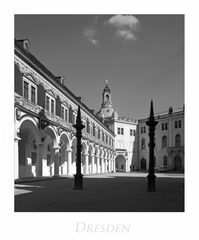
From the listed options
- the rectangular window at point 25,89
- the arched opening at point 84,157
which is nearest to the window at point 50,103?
the rectangular window at point 25,89

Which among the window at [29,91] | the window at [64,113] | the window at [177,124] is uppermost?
the window at [29,91]

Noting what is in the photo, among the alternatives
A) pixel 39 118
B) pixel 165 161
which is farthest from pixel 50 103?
pixel 165 161

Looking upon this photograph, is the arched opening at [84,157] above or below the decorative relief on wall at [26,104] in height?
below

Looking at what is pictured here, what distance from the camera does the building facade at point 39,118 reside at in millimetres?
22000

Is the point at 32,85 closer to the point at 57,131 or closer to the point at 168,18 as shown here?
the point at 57,131

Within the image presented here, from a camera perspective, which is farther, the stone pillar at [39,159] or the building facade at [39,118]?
the stone pillar at [39,159]

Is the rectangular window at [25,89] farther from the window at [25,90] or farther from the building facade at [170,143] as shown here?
the building facade at [170,143]

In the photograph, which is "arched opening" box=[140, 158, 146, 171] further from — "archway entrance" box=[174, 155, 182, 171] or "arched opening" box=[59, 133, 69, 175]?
"arched opening" box=[59, 133, 69, 175]

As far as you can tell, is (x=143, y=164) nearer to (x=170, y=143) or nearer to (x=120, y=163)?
(x=120, y=163)

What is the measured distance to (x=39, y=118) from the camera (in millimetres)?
25000

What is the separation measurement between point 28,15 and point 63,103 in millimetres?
24902

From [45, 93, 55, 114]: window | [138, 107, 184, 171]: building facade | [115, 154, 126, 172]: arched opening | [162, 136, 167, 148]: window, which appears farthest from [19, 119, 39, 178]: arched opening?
[115, 154, 126, 172]: arched opening

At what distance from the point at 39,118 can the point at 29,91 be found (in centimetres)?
258
